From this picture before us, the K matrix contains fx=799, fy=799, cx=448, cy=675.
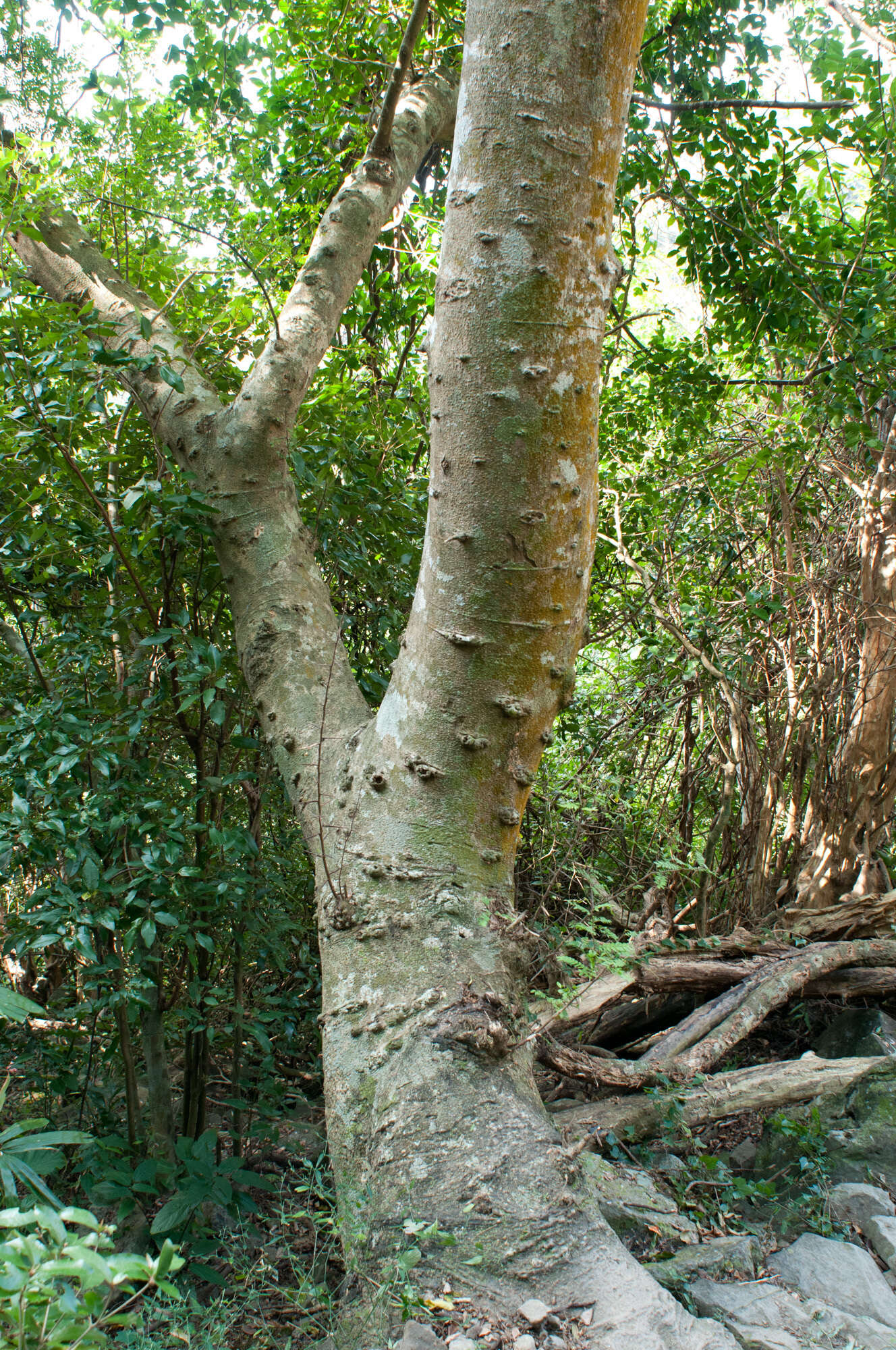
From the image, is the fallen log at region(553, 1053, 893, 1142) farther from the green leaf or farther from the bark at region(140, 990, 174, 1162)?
the green leaf

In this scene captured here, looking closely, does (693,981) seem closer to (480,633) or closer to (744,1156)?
(744,1156)

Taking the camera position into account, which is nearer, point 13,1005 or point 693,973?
point 13,1005

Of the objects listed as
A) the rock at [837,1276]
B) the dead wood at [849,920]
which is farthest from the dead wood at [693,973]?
the rock at [837,1276]

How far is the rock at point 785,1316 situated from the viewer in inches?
54.6

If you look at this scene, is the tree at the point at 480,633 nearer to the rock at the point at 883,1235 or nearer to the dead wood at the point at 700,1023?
the rock at the point at 883,1235

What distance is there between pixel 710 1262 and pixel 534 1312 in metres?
0.58

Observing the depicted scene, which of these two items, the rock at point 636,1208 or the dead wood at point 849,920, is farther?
the dead wood at point 849,920

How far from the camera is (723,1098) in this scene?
2.37m

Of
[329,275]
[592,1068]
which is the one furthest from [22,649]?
[592,1068]

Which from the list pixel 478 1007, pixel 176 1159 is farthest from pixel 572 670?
pixel 176 1159

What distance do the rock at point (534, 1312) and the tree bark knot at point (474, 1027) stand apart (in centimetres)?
44

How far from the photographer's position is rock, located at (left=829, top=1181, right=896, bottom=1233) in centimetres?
199

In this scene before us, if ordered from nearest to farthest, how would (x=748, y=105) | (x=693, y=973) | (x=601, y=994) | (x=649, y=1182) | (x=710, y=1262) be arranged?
(x=710, y=1262) → (x=649, y=1182) → (x=601, y=994) → (x=693, y=973) → (x=748, y=105)

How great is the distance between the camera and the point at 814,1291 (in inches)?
64.8
